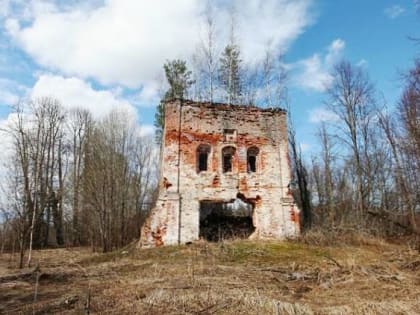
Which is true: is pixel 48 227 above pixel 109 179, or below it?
below

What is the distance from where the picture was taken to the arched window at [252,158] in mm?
15531

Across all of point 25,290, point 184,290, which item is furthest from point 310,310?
point 25,290

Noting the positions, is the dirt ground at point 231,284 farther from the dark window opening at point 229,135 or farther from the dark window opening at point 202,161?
the dark window opening at point 229,135

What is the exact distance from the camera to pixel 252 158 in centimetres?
1590

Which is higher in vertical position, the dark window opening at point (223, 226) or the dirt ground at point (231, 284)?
the dark window opening at point (223, 226)

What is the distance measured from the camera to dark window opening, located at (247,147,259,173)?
1557 cm

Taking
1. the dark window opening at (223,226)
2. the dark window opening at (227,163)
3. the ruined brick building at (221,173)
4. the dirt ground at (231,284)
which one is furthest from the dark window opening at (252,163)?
the dirt ground at (231,284)

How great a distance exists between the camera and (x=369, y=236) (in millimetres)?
14734

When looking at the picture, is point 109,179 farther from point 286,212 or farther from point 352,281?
point 352,281

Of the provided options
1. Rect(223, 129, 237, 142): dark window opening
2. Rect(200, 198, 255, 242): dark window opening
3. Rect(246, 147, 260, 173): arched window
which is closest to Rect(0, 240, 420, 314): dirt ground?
Rect(200, 198, 255, 242): dark window opening

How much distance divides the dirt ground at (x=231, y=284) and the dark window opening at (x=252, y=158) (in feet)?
12.1

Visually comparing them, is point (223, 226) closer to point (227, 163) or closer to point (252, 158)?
point (227, 163)

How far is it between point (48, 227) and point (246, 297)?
22.6 m

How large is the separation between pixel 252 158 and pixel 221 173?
1.88 meters
